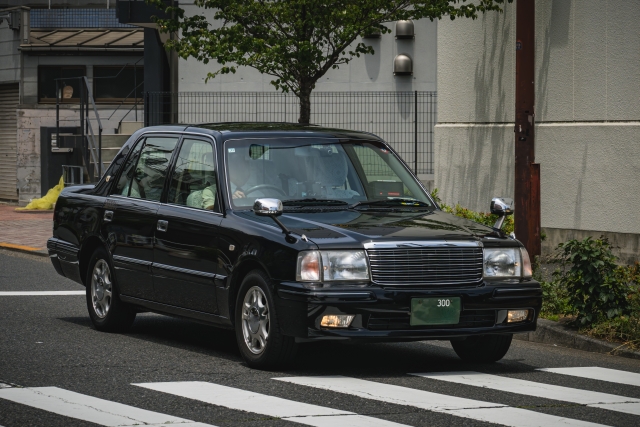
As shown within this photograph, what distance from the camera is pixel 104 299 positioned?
34.3 feet

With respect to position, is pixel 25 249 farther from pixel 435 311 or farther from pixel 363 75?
pixel 363 75

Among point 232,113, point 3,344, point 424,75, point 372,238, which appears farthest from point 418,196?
point 424,75

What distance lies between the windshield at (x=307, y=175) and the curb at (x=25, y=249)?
9563mm

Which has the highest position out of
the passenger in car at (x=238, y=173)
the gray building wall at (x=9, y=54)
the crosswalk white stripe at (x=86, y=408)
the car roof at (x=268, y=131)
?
the gray building wall at (x=9, y=54)

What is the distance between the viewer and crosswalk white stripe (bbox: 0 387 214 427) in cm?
662

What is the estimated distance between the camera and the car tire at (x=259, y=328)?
8133mm

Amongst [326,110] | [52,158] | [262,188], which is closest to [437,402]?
[262,188]

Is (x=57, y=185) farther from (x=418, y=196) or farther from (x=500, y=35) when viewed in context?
(x=418, y=196)

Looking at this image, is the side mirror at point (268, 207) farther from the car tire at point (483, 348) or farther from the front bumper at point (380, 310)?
the car tire at point (483, 348)

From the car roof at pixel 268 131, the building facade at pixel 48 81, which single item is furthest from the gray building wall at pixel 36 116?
the car roof at pixel 268 131

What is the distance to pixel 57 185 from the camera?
30.1 meters

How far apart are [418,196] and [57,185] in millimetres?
21753

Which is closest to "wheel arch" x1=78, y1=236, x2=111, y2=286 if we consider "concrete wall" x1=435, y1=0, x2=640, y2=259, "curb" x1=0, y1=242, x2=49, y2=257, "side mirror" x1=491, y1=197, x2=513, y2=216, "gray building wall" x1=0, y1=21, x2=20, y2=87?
"side mirror" x1=491, y1=197, x2=513, y2=216

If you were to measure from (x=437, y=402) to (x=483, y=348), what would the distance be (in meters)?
1.75
